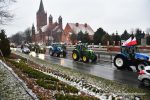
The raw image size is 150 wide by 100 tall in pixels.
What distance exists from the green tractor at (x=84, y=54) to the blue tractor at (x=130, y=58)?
7.44 meters

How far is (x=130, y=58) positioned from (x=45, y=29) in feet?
444

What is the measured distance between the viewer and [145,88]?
15625mm

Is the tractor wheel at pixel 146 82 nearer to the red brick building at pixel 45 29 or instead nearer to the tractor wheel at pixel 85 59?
the tractor wheel at pixel 85 59

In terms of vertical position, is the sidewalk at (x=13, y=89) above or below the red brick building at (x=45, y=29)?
below

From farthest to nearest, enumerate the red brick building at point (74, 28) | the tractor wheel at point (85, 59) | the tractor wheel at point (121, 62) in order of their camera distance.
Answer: the red brick building at point (74, 28), the tractor wheel at point (85, 59), the tractor wheel at point (121, 62)

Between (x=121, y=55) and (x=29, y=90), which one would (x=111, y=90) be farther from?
(x=121, y=55)

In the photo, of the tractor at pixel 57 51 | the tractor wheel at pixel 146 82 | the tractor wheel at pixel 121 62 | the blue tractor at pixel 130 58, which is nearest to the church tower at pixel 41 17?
the tractor at pixel 57 51

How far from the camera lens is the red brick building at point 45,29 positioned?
139125 millimetres

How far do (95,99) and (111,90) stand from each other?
3.20m

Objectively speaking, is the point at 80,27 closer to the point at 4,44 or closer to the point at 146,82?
the point at 4,44

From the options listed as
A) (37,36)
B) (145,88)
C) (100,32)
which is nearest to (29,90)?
(145,88)

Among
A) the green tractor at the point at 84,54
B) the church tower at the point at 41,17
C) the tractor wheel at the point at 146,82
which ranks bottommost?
the tractor wheel at the point at 146,82

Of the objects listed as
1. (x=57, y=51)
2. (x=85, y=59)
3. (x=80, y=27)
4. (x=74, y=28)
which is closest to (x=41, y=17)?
(x=80, y=27)

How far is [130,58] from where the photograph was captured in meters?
24.2
